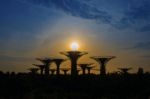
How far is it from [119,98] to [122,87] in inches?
629

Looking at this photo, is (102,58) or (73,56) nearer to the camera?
(73,56)

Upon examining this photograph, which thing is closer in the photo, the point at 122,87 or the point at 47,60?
the point at 122,87

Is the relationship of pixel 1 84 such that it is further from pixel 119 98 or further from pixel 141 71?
pixel 141 71

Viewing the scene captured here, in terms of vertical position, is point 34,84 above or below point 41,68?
below

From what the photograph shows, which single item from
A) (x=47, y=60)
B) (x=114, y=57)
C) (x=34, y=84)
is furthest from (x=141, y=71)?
(x=34, y=84)

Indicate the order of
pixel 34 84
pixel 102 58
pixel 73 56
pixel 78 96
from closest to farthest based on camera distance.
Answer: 1. pixel 78 96
2. pixel 34 84
3. pixel 73 56
4. pixel 102 58

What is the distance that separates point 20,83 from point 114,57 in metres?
34.5

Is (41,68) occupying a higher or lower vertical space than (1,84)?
higher

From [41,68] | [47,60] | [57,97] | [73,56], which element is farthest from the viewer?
[41,68]

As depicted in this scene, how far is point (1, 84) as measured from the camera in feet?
191

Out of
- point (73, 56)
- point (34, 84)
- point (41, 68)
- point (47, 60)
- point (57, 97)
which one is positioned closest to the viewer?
point (57, 97)

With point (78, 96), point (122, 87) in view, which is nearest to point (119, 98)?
point (78, 96)

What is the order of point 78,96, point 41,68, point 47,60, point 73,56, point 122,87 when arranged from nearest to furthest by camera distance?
point 78,96 < point 122,87 < point 73,56 < point 47,60 < point 41,68

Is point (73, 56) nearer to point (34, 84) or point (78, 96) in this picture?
point (34, 84)
